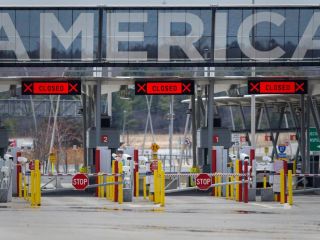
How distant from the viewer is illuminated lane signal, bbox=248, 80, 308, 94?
127 feet

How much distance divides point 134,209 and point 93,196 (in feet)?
29.2

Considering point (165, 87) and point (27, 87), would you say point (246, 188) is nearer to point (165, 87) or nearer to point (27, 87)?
point (165, 87)

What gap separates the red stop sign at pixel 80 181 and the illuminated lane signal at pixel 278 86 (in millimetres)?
9351

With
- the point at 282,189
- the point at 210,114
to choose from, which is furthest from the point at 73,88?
the point at 282,189

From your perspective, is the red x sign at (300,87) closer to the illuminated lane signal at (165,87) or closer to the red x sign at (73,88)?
the illuminated lane signal at (165,87)

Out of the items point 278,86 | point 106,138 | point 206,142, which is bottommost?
point 206,142

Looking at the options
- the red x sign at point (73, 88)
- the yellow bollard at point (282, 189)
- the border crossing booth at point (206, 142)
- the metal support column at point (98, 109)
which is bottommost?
the yellow bollard at point (282, 189)

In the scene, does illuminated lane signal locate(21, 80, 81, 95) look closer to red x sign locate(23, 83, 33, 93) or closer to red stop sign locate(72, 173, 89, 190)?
red x sign locate(23, 83, 33, 93)

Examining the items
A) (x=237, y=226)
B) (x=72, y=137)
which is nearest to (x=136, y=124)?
(x=72, y=137)

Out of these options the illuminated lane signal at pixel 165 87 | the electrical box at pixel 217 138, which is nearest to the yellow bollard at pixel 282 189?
the illuminated lane signal at pixel 165 87

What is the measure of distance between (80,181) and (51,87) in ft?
25.9

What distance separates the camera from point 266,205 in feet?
99.5

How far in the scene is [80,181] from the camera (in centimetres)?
3127

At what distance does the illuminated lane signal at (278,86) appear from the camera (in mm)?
38594
